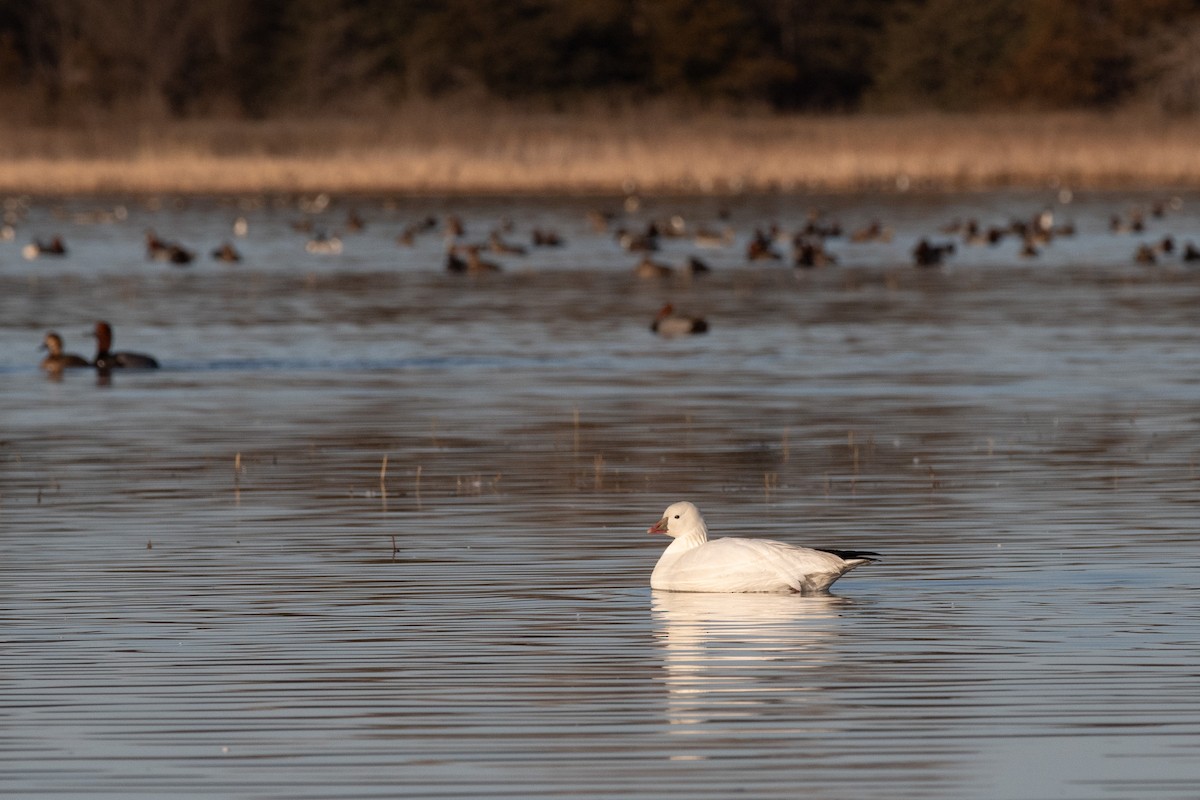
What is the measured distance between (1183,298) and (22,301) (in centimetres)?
1539

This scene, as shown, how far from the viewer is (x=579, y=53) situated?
272ft

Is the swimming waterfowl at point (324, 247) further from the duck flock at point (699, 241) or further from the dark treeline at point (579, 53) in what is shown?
the dark treeline at point (579, 53)

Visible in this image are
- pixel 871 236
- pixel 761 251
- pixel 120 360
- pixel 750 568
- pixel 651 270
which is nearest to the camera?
pixel 750 568

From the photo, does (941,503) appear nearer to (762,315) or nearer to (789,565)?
(789,565)

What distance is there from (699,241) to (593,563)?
121ft

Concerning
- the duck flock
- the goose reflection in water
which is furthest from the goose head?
the duck flock

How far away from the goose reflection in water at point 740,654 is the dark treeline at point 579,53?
66.3 m

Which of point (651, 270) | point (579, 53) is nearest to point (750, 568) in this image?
point (651, 270)

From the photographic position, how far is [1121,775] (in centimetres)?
762

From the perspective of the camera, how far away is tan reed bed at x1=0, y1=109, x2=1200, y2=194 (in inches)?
2277

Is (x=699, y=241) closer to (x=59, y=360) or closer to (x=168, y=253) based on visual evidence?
(x=168, y=253)

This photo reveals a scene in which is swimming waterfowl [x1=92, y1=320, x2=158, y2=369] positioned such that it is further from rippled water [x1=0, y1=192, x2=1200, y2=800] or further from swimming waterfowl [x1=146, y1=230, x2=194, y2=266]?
swimming waterfowl [x1=146, y1=230, x2=194, y2=266]

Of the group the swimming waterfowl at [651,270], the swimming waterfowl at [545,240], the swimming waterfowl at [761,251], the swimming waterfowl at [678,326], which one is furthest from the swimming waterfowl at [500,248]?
the swimming waterfowl at [678,326]

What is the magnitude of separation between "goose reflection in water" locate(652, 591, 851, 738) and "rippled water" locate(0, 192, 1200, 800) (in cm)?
3
